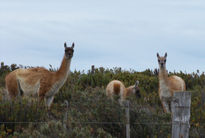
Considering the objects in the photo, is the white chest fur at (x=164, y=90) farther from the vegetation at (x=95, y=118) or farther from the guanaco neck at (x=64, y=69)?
the guanaco neck at (x=64, y=69)

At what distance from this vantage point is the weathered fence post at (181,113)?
6887 millimetres

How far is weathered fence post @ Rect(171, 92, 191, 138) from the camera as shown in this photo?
6.89 metres

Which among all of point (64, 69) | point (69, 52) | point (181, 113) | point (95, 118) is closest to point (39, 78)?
point (64, 69)

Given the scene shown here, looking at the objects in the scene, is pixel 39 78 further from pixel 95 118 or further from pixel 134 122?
pixel 134 122

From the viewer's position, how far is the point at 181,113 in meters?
6.92

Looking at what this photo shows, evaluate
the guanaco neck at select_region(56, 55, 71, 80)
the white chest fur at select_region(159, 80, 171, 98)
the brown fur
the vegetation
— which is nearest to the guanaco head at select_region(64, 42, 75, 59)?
the brown fur

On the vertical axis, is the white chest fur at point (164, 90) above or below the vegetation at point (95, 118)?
above

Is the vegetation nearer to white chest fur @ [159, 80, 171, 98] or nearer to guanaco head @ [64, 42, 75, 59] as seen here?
white chest fur @ [159, 80, 171, 98]

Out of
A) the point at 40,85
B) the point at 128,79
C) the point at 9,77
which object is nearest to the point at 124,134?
the point at 40,85

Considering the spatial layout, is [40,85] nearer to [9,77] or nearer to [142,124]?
[9,77]

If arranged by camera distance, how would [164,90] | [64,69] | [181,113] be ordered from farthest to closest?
[164,90] → [64,69] → [181,113]

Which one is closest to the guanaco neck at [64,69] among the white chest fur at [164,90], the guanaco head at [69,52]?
the guanaco head at [69,52]

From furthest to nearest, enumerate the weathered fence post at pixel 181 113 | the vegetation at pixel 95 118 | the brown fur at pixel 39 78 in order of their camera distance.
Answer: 1. the brown fur at pixel 39 78
2. the vegetation at pixel 95 118
3. the weathered fence post at pixel 181 113

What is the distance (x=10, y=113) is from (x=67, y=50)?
2.68 metres
